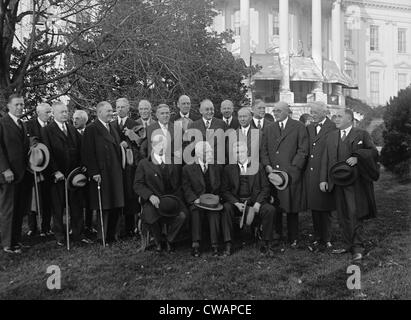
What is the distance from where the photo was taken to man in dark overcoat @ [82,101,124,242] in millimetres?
7453

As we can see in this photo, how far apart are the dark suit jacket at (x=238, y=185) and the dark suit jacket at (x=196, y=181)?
0.56 ft


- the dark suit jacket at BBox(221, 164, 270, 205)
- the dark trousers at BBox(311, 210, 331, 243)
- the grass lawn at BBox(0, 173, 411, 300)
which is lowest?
the grass lawn at BBox(0, 173, 411, 300)

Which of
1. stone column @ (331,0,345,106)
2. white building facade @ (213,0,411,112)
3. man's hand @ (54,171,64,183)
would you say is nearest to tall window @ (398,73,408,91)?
white building facade @ (213,0,411,112)

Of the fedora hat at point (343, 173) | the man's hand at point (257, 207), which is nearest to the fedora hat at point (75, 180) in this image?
the man's hand at point (257, 207)

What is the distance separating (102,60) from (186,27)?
1.93m

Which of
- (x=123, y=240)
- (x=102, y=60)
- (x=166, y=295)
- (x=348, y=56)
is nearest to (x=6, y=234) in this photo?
(x=123, y=240)

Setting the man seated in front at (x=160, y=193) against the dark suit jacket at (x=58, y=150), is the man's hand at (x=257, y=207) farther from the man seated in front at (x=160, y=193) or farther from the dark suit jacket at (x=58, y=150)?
the dark suit jacket at (x=58, y=150)

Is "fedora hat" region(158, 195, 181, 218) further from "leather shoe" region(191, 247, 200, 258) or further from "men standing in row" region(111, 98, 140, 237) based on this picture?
"men standing in row" region(111, 98, 140, 237)

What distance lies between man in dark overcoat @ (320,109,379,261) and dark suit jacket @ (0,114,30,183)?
435 centimetres

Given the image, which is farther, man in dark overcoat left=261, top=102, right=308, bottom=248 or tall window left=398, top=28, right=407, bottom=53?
tall window left=398, top=28, right=407, bottom=53

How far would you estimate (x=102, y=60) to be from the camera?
9680 mm

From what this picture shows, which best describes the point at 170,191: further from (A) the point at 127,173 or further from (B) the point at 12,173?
(B) the point at 12,173

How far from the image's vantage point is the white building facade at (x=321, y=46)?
1513 inches
